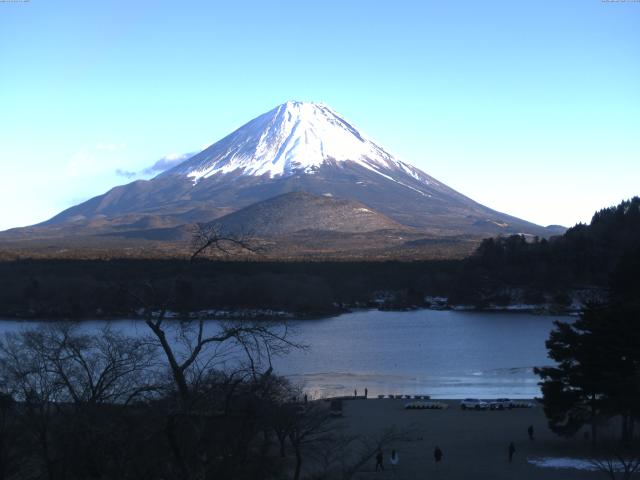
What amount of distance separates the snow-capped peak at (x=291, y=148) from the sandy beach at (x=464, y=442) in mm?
97553

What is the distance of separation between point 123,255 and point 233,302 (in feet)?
72.2

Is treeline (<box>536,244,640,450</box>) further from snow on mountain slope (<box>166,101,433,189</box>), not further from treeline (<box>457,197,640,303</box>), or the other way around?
snow on mountain slope (<box>166,101,433,189</box>)

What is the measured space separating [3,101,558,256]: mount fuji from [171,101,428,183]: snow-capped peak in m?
0.13

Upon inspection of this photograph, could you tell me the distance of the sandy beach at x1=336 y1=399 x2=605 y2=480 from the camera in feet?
33.9

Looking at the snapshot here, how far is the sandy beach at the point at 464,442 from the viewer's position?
10.3m

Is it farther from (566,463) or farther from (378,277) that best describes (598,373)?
(378,277)

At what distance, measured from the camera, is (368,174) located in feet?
365

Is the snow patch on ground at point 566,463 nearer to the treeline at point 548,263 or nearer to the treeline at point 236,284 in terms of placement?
the treeline at point 236,284

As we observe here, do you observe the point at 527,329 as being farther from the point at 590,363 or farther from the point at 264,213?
the point at 264,213

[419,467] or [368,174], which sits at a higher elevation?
[368,174]

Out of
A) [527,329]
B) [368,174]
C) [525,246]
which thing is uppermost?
[368,174]

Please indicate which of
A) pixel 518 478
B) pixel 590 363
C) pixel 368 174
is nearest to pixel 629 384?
pixel 590 363

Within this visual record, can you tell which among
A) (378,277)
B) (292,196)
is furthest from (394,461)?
(292,196)

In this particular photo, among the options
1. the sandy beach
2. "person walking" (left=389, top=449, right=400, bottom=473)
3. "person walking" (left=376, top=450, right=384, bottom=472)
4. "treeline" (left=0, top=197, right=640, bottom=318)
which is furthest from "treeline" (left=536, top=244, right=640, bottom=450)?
"treeline" (left=0, top=197, right=640, bottom=318)
